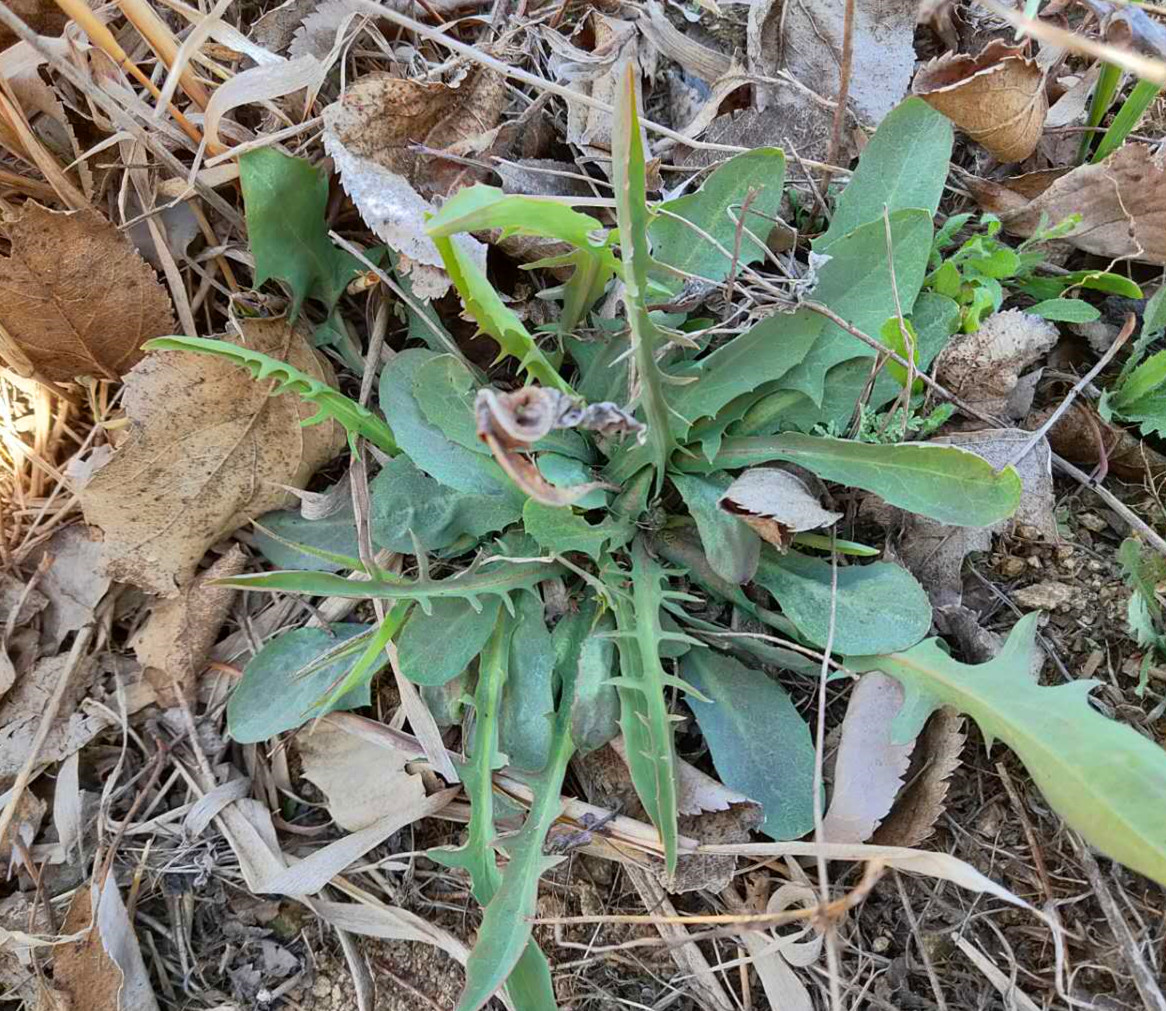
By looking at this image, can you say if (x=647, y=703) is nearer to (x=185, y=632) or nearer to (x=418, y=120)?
(x=185, y=632)

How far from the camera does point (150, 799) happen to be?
57.2 inches

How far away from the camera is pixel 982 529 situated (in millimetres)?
1259

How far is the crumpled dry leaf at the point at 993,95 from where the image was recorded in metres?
1.26

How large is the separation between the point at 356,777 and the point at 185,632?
38cm

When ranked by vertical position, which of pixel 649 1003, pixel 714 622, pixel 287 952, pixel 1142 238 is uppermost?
pixel 1142 238

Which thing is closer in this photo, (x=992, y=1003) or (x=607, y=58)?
(x=992, y=1003)

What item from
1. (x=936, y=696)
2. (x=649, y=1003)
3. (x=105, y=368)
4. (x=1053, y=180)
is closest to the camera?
(x=936, y=696)

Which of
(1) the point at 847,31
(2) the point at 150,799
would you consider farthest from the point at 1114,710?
(2) the point at 150,799

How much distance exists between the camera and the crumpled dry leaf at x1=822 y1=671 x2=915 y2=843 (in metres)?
1.17

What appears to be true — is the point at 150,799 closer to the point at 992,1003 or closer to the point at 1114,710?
the point at 992,1003

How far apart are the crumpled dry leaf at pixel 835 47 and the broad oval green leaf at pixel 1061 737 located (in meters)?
0.83

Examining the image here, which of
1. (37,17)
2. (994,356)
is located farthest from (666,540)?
(37,17)

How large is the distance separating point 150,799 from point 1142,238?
1746 millimetres

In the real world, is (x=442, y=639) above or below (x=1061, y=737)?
below
